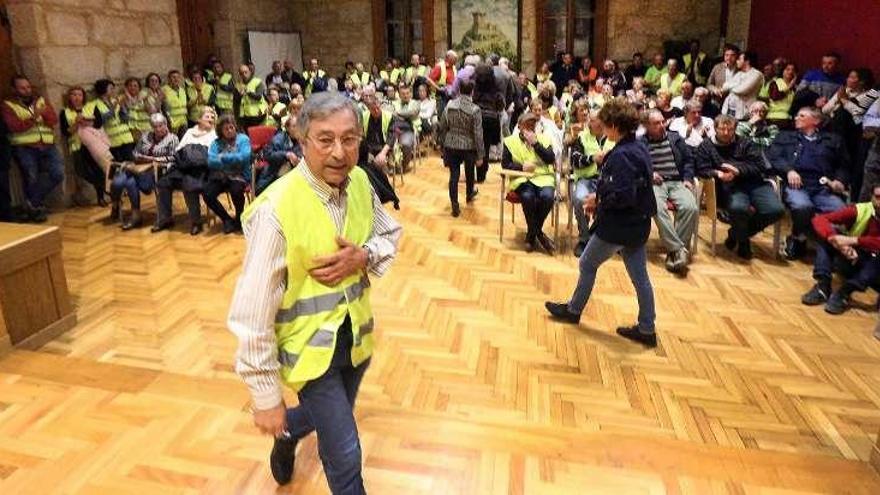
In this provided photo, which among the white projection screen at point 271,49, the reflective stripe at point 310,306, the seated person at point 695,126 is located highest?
the white projection screen at point 271,49

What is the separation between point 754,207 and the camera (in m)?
4.95

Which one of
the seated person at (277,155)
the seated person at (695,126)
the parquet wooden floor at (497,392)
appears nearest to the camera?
the parquet wooden floor at (497,392)

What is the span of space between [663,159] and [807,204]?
1.11m

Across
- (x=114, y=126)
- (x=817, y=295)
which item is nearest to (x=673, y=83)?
(x=817, y=295)

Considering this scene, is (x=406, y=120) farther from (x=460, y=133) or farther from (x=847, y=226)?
(x=847, y=226)

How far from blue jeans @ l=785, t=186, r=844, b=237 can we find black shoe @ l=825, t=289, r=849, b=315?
34.7 inches

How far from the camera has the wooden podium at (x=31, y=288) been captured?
11.2 feet

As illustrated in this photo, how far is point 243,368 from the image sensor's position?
156 centimetres

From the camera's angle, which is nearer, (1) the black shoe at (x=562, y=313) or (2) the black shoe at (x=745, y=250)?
(1) the black shoe at (x=562, y=313)

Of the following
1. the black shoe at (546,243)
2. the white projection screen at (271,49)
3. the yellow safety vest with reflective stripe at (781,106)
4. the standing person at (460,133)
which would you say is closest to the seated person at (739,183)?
the black shoe at (546,243)

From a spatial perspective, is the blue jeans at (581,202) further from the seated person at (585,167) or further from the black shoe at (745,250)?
the black shoe at (745,250)

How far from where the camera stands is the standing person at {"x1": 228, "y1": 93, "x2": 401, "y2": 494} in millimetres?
1542

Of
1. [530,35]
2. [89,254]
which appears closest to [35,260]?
[89,254]

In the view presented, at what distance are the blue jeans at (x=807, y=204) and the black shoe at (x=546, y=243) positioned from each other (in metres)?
1.83
